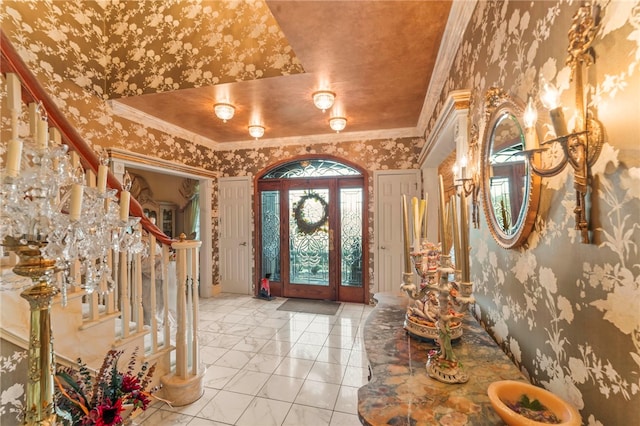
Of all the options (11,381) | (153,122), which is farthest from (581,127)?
(153,122)

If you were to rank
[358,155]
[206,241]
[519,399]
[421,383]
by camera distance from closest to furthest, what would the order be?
[519,399] < [421,383] < [358,155] < [206,241]

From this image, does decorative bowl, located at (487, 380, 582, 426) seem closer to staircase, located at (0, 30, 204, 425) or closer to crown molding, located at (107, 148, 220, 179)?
staircase, located at (0, 30, 204, 425)

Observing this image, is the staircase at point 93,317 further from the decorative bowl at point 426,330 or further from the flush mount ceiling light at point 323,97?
the flush mount ceiling light at point 323,97

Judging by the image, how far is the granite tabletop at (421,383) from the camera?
2.75 ft

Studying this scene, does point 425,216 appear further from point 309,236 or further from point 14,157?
point 309,236

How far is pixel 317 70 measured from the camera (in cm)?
250

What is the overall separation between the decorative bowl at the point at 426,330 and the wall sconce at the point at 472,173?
684 millimetres

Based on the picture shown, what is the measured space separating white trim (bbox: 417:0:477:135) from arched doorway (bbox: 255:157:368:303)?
1865 millimetres

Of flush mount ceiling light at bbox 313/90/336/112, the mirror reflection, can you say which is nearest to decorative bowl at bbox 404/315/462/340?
the mirror reflection

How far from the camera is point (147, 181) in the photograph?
5.59 m

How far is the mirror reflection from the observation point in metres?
1.10

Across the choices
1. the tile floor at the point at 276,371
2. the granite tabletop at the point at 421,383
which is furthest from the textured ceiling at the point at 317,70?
the tile floor at the point at 276,371

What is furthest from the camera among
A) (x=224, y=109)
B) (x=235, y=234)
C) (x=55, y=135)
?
(x=235, y=234)

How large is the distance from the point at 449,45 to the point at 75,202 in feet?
8.25
